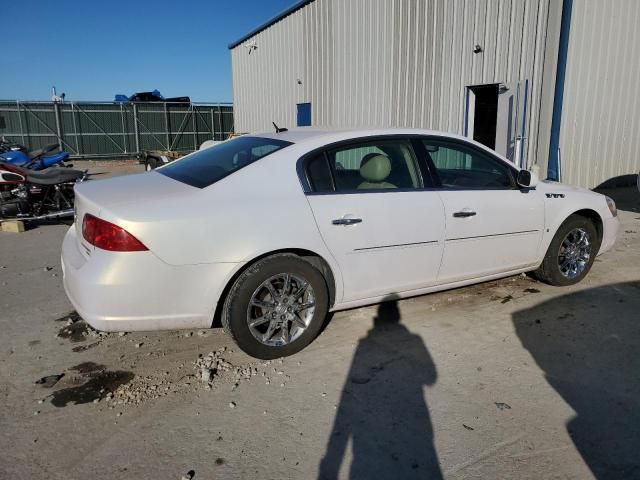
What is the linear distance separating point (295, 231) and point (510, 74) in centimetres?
837

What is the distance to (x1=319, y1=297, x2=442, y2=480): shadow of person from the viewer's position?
2506mm

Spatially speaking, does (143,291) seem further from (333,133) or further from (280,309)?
(333,133)

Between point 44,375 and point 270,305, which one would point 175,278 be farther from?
point 44,375

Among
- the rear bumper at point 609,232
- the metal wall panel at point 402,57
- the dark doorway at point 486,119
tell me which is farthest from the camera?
the dark doorway at point 486,119

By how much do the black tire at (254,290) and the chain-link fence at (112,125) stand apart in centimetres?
2370

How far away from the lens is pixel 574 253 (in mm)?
5004

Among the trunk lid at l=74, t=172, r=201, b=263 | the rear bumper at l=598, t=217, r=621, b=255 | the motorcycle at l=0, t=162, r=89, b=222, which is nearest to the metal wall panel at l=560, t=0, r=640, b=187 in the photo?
the rear bumper at l=598, t=217, r=621, b=255

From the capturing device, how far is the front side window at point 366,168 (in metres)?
3.65

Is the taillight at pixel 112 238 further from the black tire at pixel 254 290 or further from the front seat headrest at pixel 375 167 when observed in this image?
the front seat headrest at pixel 375 167

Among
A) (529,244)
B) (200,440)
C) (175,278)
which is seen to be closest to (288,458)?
(200,440)

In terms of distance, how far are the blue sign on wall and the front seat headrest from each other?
12997mm

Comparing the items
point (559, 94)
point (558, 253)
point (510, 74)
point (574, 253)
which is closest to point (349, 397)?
point (558, 253)

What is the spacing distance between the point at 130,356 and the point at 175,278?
36.8 inches

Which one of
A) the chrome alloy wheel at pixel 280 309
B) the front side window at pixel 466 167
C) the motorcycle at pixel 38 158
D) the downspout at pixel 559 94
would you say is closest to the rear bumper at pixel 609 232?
the front side window at pixel 466 167
